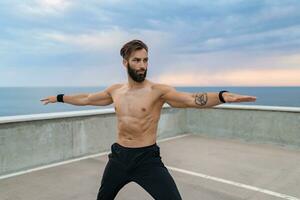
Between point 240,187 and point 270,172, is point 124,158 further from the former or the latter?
point 270,172

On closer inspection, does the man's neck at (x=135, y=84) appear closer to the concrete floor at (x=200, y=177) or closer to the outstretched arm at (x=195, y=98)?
the outstretched arm at (x=195, y=98)

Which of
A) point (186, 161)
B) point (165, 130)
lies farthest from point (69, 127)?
point (165, 130)

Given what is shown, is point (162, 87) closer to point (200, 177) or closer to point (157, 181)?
point (157, 181)

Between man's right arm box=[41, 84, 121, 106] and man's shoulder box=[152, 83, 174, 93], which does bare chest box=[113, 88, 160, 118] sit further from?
man's right arm box=[41, 84, 121, 106]

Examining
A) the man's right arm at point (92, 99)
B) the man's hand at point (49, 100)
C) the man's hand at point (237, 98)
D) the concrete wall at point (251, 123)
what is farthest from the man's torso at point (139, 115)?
the concrete wall at point (251, 123)

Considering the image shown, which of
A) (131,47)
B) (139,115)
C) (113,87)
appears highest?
(131,47)

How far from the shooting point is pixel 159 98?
133 inches

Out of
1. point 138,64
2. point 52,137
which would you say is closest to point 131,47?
point 138,64

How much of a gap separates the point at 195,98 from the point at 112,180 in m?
1.17

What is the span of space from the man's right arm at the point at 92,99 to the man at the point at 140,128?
27cm

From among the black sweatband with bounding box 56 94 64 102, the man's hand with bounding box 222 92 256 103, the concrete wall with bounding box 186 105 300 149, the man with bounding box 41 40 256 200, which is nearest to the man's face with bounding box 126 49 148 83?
the man with bounding box 41 40 256 200

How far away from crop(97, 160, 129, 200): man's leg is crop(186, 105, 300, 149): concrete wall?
6.38 m

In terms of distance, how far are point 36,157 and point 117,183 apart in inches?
143

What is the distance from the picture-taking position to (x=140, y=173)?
3.20 m
